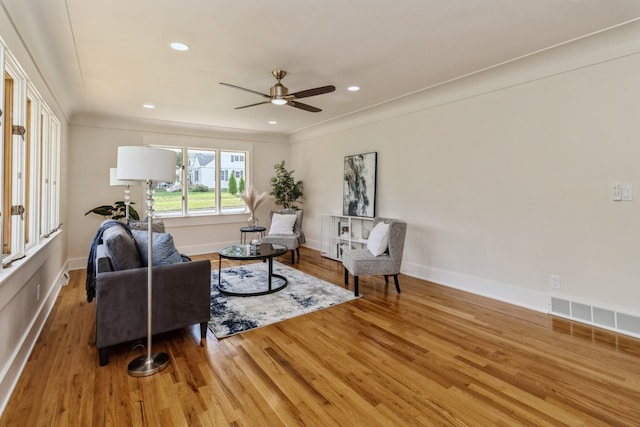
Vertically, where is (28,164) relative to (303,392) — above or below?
above

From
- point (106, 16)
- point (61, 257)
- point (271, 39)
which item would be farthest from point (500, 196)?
point (61, 257)

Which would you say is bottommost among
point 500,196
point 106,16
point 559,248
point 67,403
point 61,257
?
point 67,403

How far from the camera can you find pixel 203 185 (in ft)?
21.3

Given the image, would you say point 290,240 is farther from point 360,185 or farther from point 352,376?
point 352,376

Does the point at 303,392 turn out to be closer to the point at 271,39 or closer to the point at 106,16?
the point at 271,39

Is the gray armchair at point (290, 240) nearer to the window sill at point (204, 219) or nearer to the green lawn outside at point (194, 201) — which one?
the window sill at point (204, 219)

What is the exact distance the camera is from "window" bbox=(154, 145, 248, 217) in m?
6.14

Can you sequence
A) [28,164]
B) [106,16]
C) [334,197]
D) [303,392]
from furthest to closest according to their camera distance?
[334,197], [28,164], [106,16], [303,392]

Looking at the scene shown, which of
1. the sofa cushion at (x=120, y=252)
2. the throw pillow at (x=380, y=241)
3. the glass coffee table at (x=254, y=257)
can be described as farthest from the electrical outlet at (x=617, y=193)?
→ the sofa cushion at (x=120, y=252)

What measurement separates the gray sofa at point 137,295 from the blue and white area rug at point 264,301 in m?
0.39

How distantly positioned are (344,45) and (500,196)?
246 cm

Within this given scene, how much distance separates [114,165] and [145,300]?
4.18m

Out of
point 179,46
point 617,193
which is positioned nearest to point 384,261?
point 617,193

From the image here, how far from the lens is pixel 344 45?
111 inches
